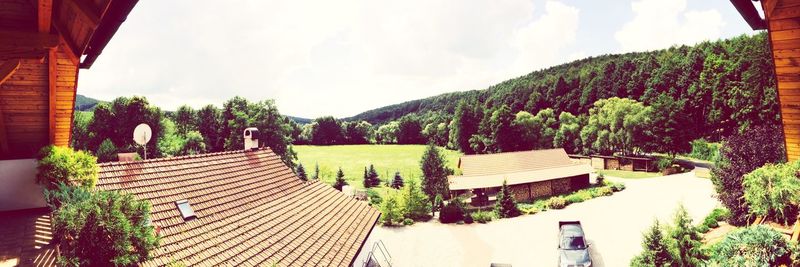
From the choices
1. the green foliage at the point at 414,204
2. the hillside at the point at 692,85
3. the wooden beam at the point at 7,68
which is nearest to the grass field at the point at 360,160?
the hillside at the point at 692,85

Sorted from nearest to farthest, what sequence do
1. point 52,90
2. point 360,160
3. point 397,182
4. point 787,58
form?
1. point 787,58
2. point 52,90
3. point 397,182
4. point 360,160

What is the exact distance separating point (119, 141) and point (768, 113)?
68072mm

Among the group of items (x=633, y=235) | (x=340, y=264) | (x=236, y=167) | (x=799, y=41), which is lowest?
(x=633, y=235)

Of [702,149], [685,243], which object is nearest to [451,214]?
[685,243]

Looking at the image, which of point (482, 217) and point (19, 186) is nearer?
point (19, 186)

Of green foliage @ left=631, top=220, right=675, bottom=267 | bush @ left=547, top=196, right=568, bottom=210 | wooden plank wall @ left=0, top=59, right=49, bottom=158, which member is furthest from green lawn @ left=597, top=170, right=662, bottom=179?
wooden plank wall @ left=0, top=59, right=49, bottom=158

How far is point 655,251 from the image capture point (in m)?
12.2

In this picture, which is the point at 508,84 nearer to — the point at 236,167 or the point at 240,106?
the point at 240,106

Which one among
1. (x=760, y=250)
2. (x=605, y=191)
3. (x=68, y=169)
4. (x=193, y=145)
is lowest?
(x=605, y=191)

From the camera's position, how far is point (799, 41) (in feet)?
18.6

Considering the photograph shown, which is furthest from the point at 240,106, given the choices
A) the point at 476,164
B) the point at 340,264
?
the point at 340,264

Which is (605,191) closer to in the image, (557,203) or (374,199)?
(557,203)

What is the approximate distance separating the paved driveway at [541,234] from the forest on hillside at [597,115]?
9.81 metres

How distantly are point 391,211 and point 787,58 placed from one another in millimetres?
22603
